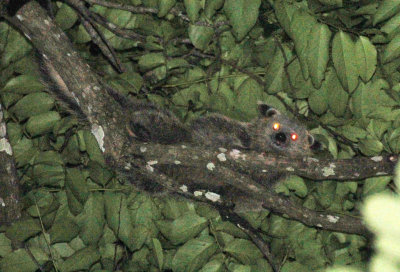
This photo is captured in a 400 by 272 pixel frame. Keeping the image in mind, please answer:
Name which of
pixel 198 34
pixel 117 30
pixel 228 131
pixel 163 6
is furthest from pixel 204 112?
pixel 163 6

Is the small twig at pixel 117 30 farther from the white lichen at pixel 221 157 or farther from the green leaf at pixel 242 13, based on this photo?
the white lichen at pixel 221 157

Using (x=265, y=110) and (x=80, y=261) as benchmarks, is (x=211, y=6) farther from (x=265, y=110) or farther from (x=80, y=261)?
(x=80, y=261)

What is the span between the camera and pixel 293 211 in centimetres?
363

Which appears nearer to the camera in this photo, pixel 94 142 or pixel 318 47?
pixel 318 47

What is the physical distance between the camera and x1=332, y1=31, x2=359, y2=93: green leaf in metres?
3.30

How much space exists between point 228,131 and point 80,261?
217 centimetres

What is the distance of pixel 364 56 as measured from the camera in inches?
131

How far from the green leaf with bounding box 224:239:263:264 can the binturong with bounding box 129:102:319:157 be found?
42.1 inches

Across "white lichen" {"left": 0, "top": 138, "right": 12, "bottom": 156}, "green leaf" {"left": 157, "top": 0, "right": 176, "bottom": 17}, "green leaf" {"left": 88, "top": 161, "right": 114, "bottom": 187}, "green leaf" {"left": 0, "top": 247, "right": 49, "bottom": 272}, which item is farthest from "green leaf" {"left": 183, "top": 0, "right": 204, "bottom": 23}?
"green leaf" {"left": 0, "top": 247, "right": 49, "bottom": 272}

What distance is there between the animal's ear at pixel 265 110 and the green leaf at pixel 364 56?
1422 millimetres

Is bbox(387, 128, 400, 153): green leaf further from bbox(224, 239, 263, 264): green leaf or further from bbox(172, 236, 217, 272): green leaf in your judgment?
bbox(172, 236, 217, 272): green leaf

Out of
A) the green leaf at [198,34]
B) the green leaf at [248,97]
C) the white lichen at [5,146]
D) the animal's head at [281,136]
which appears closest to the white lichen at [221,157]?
the green leaf at [248,97]

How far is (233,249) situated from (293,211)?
55 cm

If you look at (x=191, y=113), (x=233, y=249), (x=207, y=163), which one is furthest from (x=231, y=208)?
(x=191, y=113)
